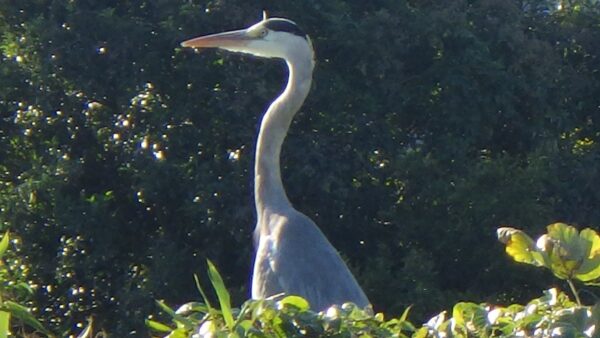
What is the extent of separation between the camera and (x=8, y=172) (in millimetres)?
8102

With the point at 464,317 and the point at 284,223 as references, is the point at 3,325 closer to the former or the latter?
the point at 464,317

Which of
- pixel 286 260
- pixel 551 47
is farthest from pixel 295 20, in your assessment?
pixel 286 260

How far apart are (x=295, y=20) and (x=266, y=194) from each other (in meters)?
1.78

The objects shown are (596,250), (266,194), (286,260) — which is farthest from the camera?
(266,194)

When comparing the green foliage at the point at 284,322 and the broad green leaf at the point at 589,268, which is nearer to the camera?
the green foliage at the point at 284,322

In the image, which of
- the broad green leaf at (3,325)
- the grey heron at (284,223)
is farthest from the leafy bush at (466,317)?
the grey heron at (284,223)

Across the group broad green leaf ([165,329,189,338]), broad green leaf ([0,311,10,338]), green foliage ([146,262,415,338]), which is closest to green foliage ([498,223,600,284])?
green foliage ([146,262,415,338])

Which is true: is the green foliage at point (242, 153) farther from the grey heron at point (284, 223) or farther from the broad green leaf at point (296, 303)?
the broad green leaf at point (296, 303)

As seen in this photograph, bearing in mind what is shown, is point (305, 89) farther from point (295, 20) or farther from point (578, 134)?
point (578, 134)

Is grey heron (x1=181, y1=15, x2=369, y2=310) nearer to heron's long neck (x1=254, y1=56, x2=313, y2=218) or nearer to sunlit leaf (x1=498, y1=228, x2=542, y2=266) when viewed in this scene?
heron's long neck (x1=254, y1=56, x2=313, y2=218)

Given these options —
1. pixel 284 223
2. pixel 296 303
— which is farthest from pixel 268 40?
pixel 296 303

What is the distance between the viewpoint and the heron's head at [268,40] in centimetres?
661

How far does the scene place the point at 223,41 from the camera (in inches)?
261

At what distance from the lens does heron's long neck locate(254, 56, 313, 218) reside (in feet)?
20.9
